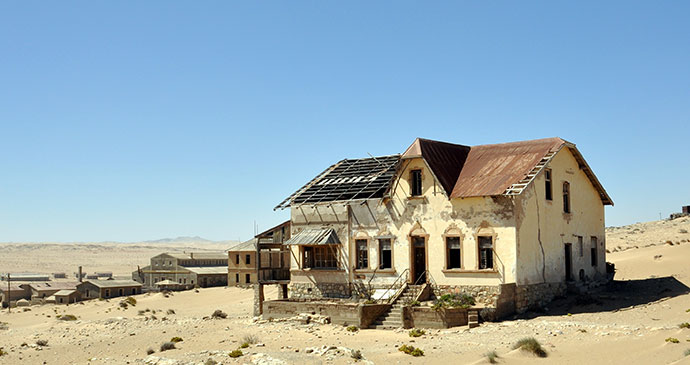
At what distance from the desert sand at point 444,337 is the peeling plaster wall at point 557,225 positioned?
165 centimetres

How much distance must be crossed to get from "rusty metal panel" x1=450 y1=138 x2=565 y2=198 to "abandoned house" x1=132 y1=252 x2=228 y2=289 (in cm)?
4447

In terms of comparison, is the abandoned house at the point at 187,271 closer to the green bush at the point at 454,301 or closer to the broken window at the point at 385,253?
the broken window at the point at 385,253

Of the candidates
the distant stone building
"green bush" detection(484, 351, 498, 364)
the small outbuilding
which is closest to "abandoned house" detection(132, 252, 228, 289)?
the small outbuilding

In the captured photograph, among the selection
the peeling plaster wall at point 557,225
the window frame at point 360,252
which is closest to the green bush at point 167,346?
the window frame at point 360,252

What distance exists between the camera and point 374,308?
1171 inches

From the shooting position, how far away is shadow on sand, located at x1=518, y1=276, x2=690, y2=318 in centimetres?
2922

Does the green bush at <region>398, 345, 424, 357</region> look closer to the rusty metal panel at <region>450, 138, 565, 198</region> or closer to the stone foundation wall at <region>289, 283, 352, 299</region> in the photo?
the rusty metal panel at <region>450, 138, 565, 198</region>

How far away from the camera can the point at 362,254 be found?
34.5 meters

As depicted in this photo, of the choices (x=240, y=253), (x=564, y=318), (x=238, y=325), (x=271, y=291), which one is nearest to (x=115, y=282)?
(x=240, y=253)

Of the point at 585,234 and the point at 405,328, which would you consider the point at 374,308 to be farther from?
the point at 585,234

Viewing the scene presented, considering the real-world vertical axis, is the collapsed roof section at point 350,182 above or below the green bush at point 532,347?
above

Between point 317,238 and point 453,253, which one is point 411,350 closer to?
point 453,253

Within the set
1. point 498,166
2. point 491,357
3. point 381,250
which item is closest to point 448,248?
point 381,250

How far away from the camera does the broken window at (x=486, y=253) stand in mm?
29906
